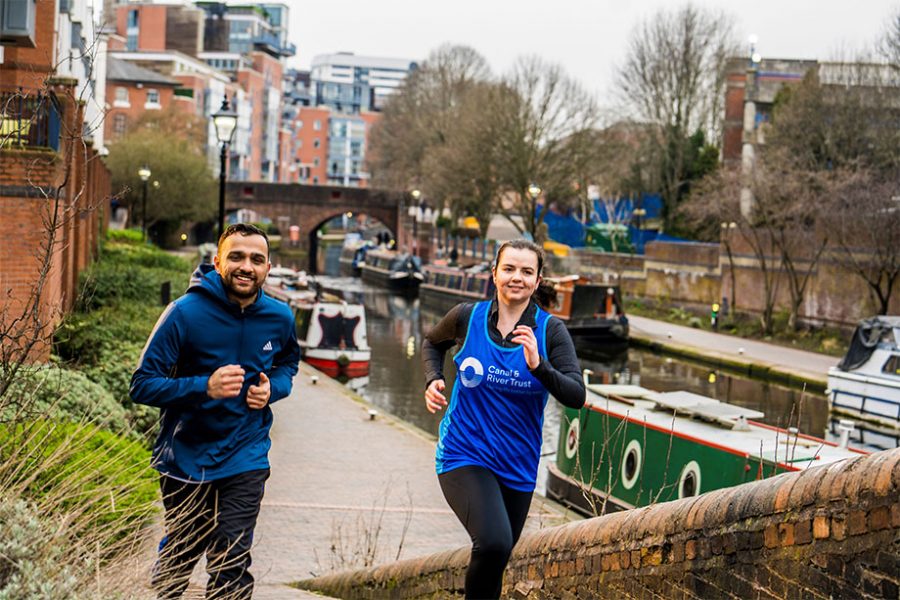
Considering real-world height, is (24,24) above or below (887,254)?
above

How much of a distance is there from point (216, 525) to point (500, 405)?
4.48 ft

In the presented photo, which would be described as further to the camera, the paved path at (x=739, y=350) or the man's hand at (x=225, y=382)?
the paved path at (x=739, y=350)

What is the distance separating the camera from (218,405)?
18.3 feet

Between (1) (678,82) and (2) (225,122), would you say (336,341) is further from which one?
(1) (678,82)

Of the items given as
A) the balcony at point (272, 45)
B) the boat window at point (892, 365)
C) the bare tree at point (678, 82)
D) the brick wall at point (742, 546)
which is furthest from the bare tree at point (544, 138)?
the balcony at point (272, 45)

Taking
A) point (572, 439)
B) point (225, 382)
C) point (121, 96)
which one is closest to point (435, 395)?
point (225, 382)

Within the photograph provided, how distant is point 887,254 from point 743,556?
29.2 meters

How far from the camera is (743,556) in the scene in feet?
16.6

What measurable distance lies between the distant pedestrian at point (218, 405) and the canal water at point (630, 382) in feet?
41.2

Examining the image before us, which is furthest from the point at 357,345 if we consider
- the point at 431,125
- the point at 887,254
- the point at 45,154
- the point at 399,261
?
the point at 431,125

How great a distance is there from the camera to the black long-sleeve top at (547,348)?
5.36 meters

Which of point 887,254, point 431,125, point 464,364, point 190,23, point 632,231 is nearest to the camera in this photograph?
point 464,364

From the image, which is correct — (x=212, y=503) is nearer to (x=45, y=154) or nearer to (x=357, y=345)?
Answer: (x=45, y=154)

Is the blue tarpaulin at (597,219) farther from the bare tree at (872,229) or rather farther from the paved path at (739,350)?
the bare tree at (872,229)
